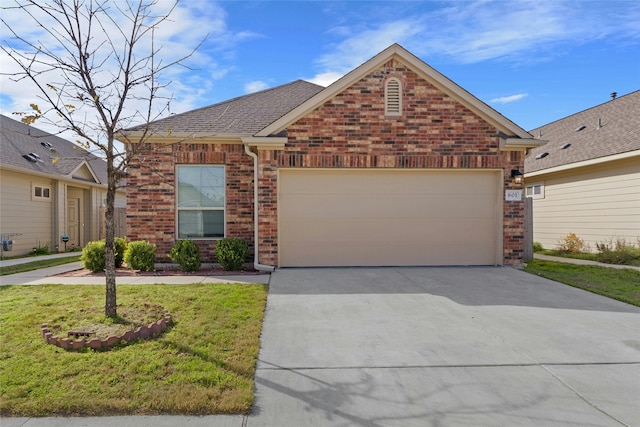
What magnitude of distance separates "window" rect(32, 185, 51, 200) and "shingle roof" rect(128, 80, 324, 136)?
7.11 m

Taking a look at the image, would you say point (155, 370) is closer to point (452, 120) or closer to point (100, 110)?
point (100, 110)

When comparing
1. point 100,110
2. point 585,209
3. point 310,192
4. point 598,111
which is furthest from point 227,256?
point 598,111

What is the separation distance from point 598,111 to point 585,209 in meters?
5.21

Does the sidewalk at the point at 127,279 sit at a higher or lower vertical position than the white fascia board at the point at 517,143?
lower

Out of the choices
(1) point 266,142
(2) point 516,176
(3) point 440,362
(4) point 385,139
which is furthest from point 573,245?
(3) point 440,362

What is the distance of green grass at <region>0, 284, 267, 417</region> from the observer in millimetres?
2811

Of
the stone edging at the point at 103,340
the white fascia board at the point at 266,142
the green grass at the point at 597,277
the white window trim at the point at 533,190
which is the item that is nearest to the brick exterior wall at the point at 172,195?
the white fascia board at the point at 266,142

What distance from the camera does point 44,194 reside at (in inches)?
550

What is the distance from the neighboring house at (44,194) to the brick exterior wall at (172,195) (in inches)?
136

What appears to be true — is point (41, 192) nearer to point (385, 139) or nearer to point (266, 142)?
point (266, 142)

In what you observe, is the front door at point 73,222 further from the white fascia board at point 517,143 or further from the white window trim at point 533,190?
the white window trim at point 533,190

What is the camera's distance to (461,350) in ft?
13.0

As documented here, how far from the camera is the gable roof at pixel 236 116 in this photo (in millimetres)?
9124

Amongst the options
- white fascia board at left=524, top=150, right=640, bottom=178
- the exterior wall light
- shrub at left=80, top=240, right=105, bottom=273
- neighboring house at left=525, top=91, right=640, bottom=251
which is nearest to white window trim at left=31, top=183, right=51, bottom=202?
shrub at left=80, top=240, right=105, bottom=273
